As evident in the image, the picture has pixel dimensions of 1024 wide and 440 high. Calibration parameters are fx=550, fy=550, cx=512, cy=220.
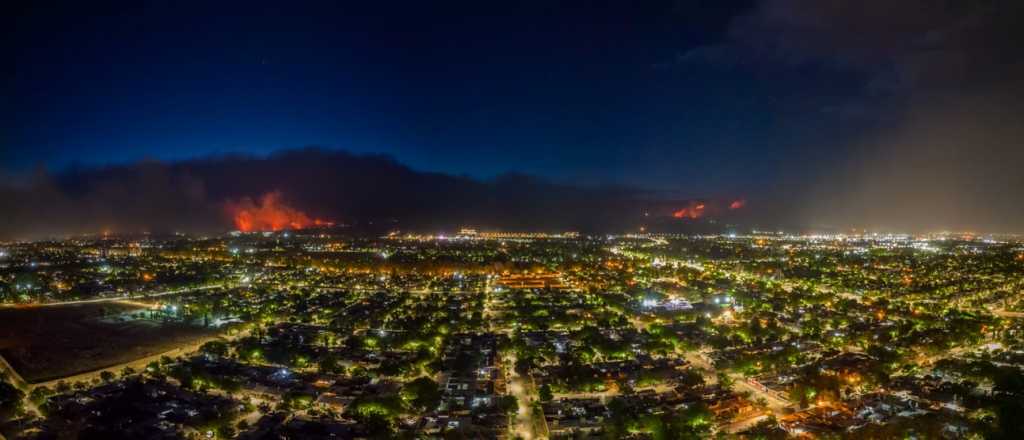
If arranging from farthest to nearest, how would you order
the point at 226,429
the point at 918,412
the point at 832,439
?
1. the point at 918,412
2. the point at 226,429
3. the point at 832,439

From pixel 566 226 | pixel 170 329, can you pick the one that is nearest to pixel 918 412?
pixel 170 329

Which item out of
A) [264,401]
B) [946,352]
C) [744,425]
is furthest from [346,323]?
[946,352]

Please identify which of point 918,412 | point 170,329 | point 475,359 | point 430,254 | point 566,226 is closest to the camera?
point 918,412

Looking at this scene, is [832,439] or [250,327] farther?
[250,327]

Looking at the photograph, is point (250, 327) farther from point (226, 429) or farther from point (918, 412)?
point (918, 412)

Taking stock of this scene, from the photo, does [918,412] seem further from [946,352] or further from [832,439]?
[946,352]

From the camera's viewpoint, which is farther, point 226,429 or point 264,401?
point 264,401
